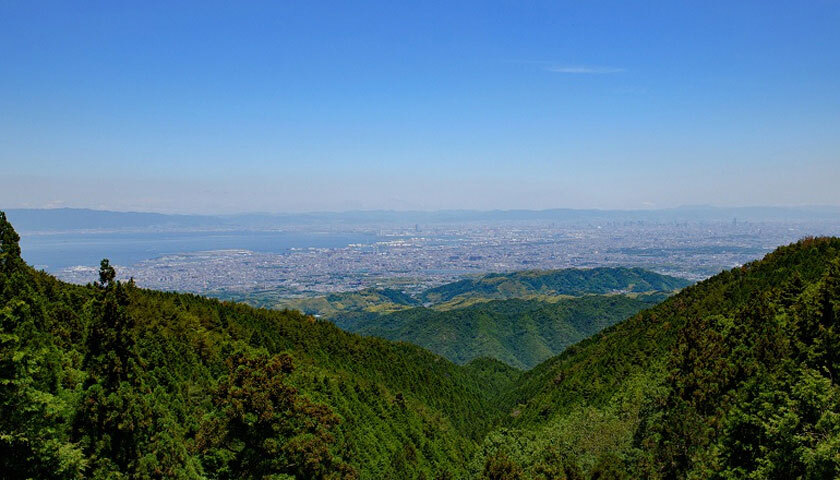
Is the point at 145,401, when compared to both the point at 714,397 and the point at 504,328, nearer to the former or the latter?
the point at 714,397

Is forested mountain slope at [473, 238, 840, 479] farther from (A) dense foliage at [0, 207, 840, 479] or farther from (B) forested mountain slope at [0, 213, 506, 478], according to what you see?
(B) forested mountain slope at [0, 213, 506, 478]

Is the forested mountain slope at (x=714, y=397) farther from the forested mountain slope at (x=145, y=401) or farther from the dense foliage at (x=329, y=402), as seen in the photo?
the forested mountain slope at (x=145, y=401)

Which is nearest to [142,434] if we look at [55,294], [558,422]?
[55,294]

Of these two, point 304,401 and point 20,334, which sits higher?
point 20,334

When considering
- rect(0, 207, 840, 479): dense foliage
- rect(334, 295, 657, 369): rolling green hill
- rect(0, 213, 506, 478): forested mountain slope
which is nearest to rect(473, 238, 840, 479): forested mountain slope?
rect(0, 207, 840, 479): dense foliage

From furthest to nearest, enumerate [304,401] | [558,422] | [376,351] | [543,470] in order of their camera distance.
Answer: [376,351] < [558,422] < [543,470] < [304,401]

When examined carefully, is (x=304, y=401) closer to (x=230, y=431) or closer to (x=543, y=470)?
(x=230, y=431)

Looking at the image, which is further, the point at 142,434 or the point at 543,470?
the point at 543,470

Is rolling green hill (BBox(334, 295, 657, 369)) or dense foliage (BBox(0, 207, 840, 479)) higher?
dense foliage (BBox(0, 207, 840, 479))
